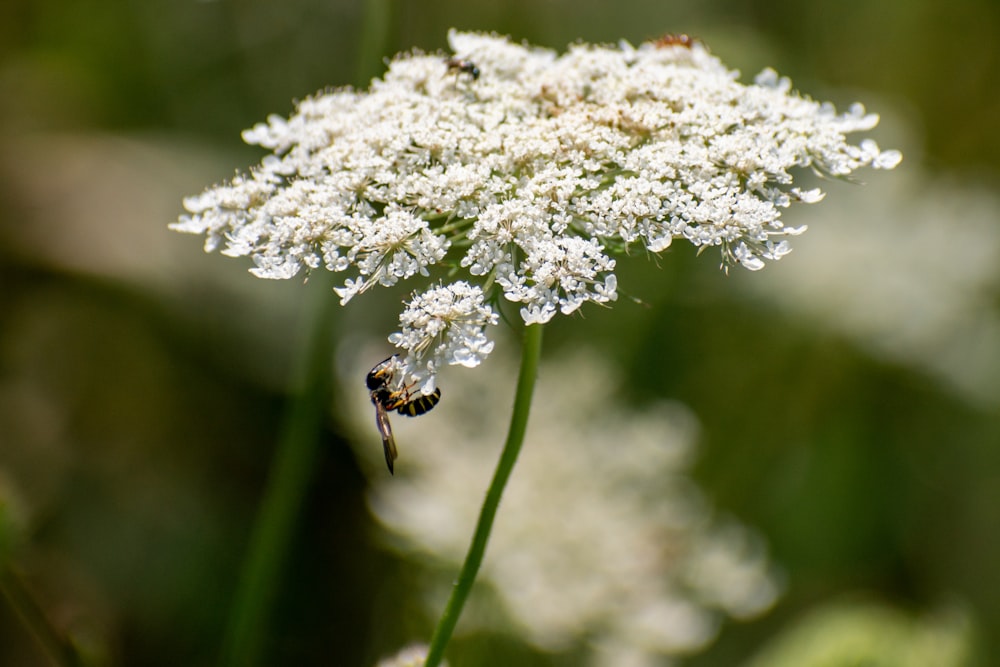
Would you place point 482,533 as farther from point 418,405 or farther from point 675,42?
point 675,42

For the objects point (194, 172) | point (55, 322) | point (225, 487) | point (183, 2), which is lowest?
point (225, 487)

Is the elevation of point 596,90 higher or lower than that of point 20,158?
lower

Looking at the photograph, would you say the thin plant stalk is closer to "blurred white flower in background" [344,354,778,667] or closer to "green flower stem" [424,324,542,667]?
"blurred white flower in background" [344,354,778,667]

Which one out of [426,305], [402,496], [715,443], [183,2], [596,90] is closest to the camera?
[426,305]

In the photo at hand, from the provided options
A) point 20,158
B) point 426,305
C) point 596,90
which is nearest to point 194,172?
point 20,158

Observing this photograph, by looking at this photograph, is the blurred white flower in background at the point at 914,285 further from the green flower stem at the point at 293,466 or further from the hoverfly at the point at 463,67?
the hoverfly at the point at 463,67

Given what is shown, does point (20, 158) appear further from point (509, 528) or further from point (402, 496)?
point (509, 528)

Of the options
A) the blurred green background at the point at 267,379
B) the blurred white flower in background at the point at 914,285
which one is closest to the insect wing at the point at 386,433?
the blurred green background at the point at 267,379
